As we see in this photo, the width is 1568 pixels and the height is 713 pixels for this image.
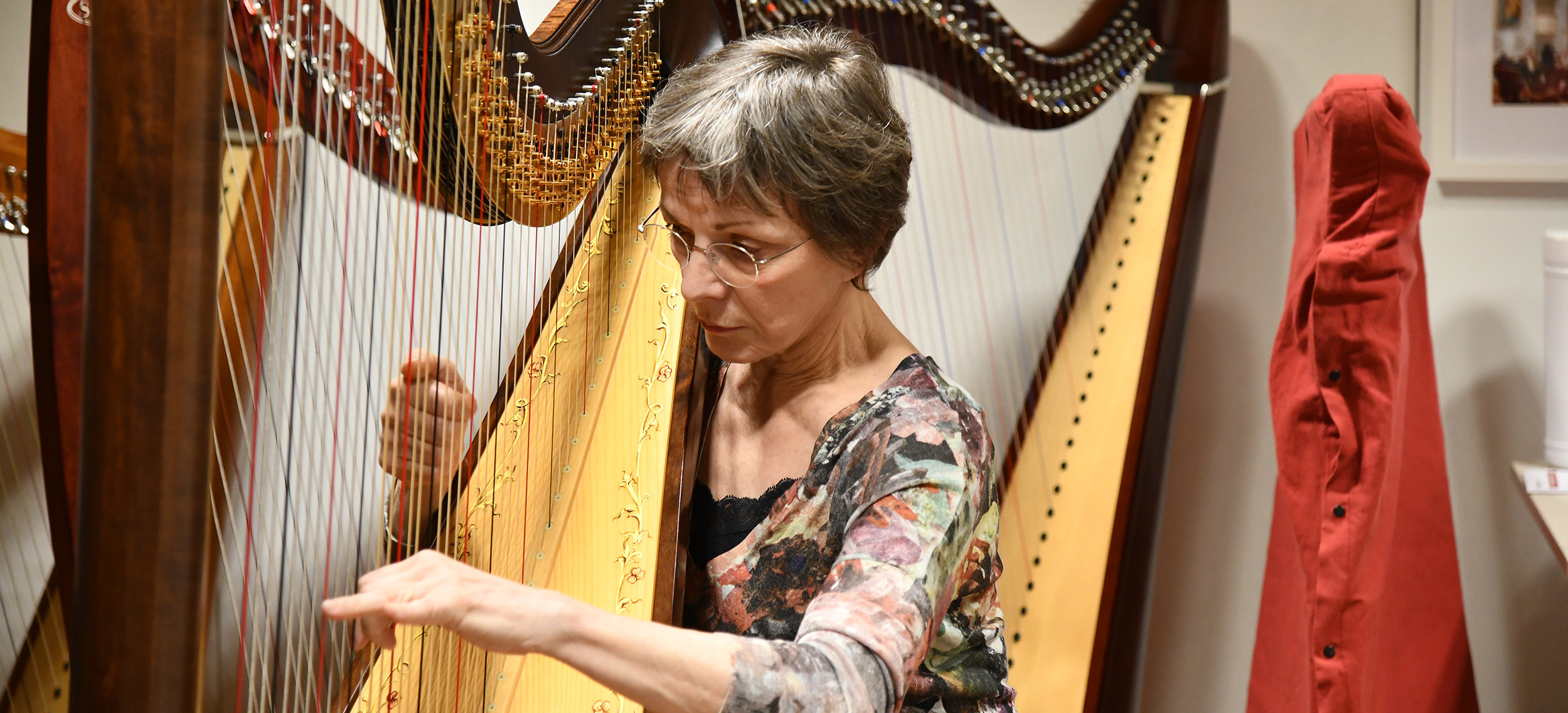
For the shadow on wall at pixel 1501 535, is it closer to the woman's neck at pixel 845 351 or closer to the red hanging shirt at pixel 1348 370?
the red hanging shirt at pixel 1348 370

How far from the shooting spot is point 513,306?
1.37 metres

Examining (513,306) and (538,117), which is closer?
(538,117)

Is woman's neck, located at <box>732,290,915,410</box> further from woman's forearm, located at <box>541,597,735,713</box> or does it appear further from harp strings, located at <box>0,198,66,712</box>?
harp strings, located at <box>0,198,66,712</box>

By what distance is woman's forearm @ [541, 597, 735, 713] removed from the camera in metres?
0.75

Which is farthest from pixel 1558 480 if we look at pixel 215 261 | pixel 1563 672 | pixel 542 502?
pixel 215 261

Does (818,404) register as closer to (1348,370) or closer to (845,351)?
(845,351)

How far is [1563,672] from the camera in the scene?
86.1 inches

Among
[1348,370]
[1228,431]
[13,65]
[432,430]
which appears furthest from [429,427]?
[1228,431]

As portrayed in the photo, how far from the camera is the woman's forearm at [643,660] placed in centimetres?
75

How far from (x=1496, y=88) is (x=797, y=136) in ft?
5.58

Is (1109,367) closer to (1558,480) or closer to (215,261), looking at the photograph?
(1558,480)

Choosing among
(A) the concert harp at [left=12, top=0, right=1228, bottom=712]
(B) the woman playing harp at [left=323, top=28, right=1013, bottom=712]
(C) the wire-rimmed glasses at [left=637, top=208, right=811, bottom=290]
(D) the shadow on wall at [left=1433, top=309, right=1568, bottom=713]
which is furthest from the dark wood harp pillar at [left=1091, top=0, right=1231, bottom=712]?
(C) the wire-rimmed glasses at [left=637, top=208, right=811, bottom=290]

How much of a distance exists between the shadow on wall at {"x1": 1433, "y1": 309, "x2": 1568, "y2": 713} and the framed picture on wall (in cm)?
28

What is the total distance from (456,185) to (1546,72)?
204 cm
